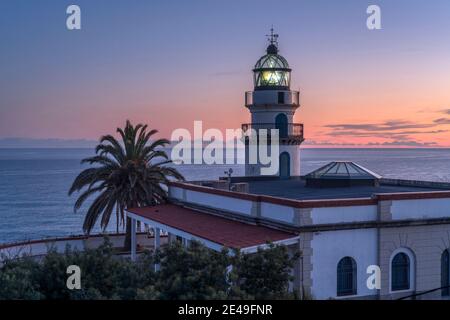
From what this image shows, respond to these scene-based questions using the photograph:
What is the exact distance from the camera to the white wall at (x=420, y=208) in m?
20.5

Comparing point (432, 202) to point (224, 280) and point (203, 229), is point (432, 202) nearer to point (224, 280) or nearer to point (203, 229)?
point (203, 229)

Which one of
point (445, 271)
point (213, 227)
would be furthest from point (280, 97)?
point (445, 271)

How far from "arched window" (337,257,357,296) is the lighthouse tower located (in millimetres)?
17270

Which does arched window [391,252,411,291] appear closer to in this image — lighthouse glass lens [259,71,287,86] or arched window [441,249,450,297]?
arched window [441,249,450,297]

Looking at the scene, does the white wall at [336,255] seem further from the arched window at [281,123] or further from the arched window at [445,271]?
the arched window at [281,123]

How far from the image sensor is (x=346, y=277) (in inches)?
787

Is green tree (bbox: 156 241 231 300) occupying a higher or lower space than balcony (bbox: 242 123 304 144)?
lower

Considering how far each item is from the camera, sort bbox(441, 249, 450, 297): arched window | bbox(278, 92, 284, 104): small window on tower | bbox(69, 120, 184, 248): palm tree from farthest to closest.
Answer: bbox(278, 92, 284, 104): small window on tower, bbox(69, 120, 184, 248): palm tree, bbox(441, 249, 450, 297): arched window

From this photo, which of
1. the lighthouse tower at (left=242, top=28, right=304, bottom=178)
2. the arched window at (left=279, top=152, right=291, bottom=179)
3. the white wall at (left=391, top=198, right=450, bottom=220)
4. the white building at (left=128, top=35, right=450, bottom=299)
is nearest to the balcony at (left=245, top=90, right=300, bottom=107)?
the lighthouse tower at (left=242, top=28, right=304, bottom=178)

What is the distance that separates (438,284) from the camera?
69.0 ft

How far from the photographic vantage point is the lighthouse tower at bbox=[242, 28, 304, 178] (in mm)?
37344

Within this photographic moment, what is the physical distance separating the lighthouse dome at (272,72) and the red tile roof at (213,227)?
11.7 m

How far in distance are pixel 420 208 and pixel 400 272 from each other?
2288 mm
